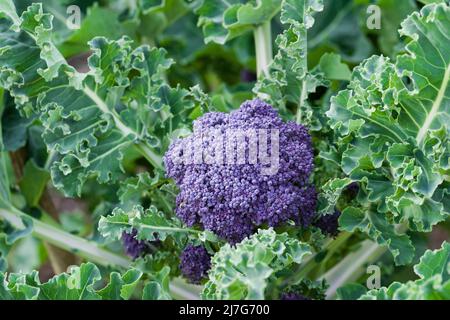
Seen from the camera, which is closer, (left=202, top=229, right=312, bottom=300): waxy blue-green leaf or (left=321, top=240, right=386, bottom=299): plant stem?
(left=202, top=229, right=312, bottom=300): waxy blue-green leaf

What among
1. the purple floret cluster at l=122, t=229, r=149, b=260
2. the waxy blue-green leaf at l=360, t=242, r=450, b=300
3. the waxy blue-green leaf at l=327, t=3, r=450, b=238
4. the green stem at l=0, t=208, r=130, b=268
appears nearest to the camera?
the waxy blue-green leaf at l=360, t=242, r=450, b=300

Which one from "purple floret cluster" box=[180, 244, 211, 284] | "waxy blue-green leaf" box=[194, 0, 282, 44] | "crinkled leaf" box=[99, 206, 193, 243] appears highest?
"waxy blue-green leaf" box=[194, 0, 282, 44]

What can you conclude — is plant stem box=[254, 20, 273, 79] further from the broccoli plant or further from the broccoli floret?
the broccoli floret

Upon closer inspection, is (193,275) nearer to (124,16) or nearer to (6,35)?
(6,35)

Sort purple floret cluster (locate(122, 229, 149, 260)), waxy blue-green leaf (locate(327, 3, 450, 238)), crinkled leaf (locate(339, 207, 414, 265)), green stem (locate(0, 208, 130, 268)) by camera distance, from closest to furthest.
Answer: waxy blue-green leaf (locate(327, 3, 450, 238)), crinkled leaf (locate(339, 207, 414, 265)), purple floret cluster (locate(122, 229, 149, 260)), green stem (locate(0, 208, 130, 268))

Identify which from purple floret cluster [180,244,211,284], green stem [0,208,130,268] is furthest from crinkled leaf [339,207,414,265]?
green stem [0,208,130,268]

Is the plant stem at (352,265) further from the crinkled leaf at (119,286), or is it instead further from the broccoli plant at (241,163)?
the crinkled leaf at (119,286)

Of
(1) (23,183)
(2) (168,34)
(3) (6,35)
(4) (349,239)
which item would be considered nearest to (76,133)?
(3) (6,35)

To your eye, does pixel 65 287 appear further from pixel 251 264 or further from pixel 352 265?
pixel 352 265
